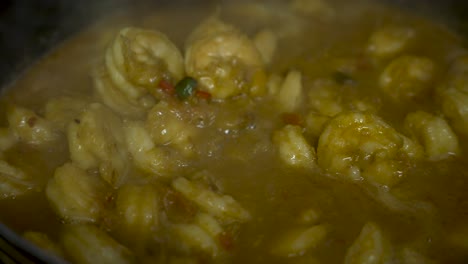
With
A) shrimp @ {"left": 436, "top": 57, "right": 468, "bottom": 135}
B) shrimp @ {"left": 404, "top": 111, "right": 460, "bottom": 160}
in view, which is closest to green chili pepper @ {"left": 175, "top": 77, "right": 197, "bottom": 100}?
shrimp @ {"left": 404, "top": 111, "right": 460, "bottom": 160}

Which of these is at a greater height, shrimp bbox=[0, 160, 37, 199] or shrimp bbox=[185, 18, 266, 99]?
shrimp bbox=[185, 18, 266, 99]

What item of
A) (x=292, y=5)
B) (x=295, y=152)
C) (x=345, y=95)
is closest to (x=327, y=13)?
(x=292, y=5)

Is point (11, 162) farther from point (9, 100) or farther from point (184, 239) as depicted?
point (184, 239)

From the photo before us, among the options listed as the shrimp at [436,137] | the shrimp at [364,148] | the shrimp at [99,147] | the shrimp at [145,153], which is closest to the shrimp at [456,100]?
the shrimp at [436,137]

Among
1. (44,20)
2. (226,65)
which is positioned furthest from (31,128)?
(44,20)

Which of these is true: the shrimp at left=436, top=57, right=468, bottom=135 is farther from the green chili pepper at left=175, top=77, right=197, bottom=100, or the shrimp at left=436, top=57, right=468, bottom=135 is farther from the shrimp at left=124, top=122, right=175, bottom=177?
the shrimp at left=124, top=122, right=175, bottom=177

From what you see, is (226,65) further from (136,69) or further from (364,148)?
(364,148)

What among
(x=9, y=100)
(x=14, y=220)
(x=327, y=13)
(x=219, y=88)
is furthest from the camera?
(x=327, y=13)
